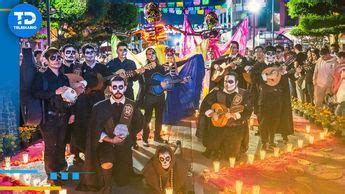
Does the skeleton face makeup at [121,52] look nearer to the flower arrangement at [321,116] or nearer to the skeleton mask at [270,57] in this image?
the skeleton mask at [270,57]

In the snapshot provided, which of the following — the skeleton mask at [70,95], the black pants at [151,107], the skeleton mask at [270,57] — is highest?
the skeleton mask at [270,57]

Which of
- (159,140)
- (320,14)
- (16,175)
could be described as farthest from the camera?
(320,14)

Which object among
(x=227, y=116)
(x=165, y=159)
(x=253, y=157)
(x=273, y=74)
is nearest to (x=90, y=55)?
(x=227, y=116)

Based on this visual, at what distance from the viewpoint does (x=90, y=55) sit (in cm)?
914

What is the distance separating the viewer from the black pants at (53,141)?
25.1 ft

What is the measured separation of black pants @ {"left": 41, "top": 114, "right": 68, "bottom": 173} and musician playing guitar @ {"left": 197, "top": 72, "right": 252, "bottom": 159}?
270 centimetres

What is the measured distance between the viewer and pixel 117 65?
10.0 meters

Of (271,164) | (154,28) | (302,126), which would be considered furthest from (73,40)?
(271,164)

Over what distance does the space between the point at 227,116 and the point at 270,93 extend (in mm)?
1457

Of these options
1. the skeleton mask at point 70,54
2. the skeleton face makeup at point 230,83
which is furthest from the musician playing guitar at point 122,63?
the skeleton face makeup at point 230,83

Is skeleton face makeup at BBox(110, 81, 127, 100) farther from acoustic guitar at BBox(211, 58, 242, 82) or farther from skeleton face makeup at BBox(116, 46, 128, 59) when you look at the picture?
acoustic guitar at BBox(211, 58, 242, 82)

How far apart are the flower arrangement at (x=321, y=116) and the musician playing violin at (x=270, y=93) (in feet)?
5.76

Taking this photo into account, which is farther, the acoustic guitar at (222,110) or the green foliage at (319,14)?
the green foliage at (319,14)

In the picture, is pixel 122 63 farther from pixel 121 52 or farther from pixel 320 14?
pixel 320 14
